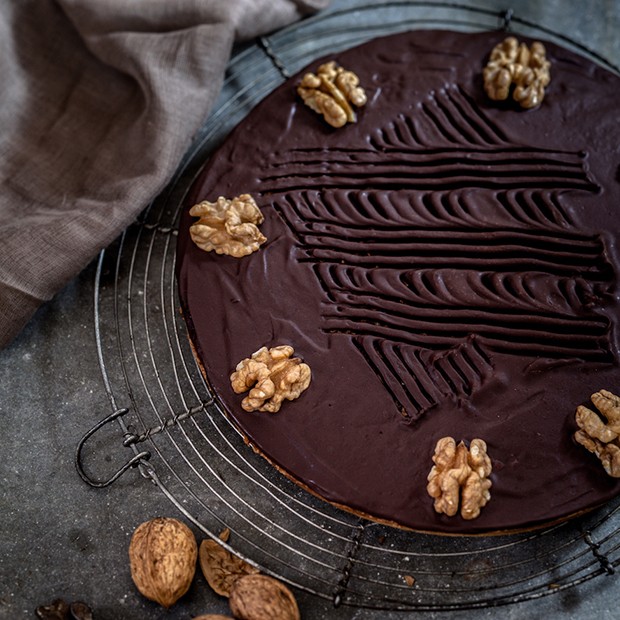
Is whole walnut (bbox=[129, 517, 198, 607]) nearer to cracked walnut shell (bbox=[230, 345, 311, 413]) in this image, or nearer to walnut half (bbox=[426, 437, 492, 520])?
cracked walnut shell (bbox=[230, 345, 311, 413])

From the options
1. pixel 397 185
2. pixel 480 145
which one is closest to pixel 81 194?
pixel 397 185

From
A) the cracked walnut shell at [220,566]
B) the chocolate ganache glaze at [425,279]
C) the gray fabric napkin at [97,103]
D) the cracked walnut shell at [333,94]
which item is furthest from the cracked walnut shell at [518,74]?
the cracked walnut shell at [220,566]

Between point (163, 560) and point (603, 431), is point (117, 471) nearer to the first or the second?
point (163, 560)

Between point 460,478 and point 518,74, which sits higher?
point 518,74

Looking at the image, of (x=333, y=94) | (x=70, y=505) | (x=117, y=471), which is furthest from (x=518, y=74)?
(x=70, y=505)

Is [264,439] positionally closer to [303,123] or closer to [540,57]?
[303,123]

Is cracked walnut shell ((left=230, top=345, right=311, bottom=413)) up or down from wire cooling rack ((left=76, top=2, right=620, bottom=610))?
up

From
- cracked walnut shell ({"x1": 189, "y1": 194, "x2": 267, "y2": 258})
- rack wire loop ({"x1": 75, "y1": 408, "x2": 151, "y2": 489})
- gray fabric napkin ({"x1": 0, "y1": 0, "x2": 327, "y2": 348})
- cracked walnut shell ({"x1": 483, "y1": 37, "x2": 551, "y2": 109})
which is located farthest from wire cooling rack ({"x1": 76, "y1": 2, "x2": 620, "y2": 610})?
cracked walnut shell ({"x1": 483, "y1": 37, "x2": 551, "y2": 109})
